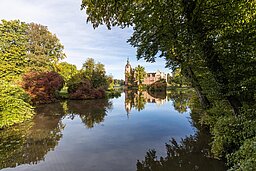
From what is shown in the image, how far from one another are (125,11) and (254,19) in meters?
3.86

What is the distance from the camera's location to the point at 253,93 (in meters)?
4.86

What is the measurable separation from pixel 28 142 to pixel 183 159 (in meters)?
5.72

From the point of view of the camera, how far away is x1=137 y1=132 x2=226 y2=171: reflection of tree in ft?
15.1

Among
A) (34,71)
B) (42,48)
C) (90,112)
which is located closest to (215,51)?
(90,112)

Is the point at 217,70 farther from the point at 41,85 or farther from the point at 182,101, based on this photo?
the point at 41,85

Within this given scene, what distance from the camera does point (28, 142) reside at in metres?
6.71

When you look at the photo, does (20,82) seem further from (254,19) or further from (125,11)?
(254,19)

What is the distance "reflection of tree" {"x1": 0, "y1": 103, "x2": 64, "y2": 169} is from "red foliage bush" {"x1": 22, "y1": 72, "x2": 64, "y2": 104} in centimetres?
818

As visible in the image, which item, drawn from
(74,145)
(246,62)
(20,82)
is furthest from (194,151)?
(20,82)

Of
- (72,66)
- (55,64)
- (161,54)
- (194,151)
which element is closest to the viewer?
(194,151)

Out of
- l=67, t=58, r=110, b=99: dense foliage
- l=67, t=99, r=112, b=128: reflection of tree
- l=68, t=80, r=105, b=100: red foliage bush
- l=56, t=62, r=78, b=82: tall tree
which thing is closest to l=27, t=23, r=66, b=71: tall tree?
l=56, t=62, r=78, b=82: tall tree

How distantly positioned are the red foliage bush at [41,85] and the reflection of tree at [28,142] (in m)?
8.18

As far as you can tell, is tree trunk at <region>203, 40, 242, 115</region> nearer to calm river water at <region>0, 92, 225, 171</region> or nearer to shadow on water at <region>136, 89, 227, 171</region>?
shadow on water at <region>136, 89, 227, 171</region>

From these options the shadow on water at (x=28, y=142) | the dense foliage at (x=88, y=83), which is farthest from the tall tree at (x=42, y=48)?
the shadow on water at (x=28, y=142)
